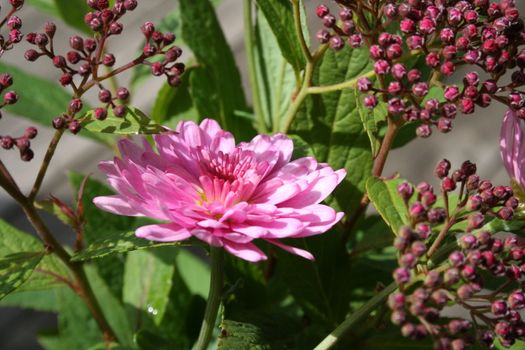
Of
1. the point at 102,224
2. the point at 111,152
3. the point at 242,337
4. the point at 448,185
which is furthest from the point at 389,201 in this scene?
the point at 111,152

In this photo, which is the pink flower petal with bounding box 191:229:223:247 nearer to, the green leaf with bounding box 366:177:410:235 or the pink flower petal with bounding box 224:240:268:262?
the pink flower petal with bounding box 224:240:268:262

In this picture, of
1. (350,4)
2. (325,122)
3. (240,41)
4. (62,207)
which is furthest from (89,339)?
(240,41)

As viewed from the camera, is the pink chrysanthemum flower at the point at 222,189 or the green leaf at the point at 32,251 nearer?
the pink chrysanthemum flower at the point at 222,189

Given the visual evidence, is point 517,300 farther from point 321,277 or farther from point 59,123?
point 59,123

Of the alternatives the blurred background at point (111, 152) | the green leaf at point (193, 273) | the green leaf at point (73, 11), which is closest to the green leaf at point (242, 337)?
the green leaf at point (193, 273)

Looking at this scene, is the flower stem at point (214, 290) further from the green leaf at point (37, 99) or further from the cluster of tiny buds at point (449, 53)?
the green leaf at point (37, 99)
